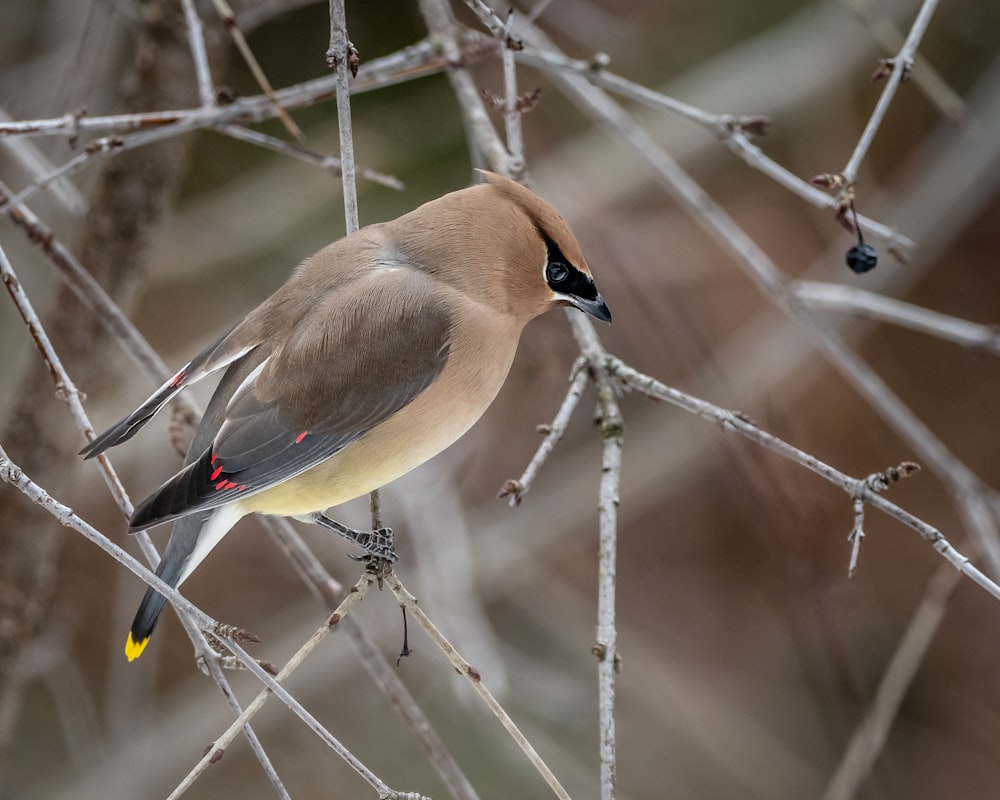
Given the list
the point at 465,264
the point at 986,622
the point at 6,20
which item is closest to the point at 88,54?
the point at 6,20

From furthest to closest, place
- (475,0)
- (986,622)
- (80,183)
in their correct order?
1. (986,622)
2. (80,183)
3. (475,0)

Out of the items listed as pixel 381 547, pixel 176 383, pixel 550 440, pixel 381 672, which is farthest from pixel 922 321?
pixel 176 383

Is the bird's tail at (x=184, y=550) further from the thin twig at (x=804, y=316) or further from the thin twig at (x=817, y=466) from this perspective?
the thin twig at (x=804, y=316)

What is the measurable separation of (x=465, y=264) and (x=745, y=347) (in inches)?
97.4

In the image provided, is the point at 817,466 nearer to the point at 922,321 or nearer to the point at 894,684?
the point at 922,321

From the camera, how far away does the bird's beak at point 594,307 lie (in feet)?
8.52

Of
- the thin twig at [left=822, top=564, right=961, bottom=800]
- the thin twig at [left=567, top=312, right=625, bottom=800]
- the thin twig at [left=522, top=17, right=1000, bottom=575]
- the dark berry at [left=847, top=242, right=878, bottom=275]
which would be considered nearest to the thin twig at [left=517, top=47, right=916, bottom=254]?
the dark berry at [left=847, top=242, right=878, bottom=275]

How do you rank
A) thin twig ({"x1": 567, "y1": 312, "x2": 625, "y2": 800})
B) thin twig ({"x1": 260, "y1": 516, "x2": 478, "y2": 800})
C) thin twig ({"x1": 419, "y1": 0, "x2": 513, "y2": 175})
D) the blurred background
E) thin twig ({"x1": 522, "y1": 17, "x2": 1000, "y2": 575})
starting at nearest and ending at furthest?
thin twig ({"x1": 567, "y1": 312, "x2": 625, "y2": 800}), thin twig ({"x1": 260, "y1": 516, "x2": 478, "y2": 800}), thin twig ({"x1": 522, "y1": 17, "x2": 1000, "y2": 575}), thin twig ({"x1": 419, "y1": 0, "x2": 513, "y2": 175}), the blurred background

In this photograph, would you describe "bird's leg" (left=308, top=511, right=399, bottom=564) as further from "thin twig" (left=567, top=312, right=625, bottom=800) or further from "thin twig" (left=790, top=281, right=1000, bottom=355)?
"thin twig" (left=790, top=281, right=1000, bottom=355)

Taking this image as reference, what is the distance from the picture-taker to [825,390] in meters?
5.50

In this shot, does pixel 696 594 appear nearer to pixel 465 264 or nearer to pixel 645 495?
pixel 645 495

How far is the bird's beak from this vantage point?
260cm

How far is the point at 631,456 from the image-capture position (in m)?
5.06

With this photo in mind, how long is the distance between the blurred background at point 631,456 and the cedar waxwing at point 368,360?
1.47 metres
